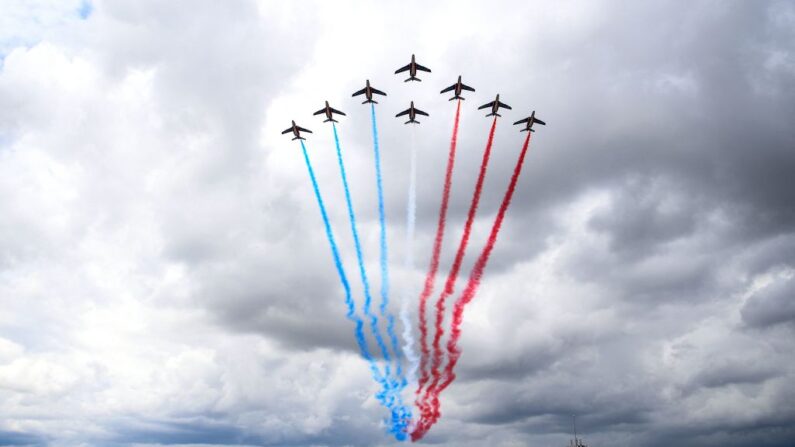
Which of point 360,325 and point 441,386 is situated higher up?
point 360,325

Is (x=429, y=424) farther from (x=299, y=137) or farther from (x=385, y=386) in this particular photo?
(x=299, y=137)

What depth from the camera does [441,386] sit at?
455ft

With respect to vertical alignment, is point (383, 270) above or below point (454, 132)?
below

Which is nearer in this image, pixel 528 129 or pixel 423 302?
pixel 423 302

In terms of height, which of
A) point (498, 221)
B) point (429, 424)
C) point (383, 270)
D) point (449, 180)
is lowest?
point (429, 424)

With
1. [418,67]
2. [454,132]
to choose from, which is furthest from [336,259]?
[418,67]

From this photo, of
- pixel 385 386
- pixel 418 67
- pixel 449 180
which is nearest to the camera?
pixel 449 180

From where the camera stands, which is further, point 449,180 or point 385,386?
point 385,386

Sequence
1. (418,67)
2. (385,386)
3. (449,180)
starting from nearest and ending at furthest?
(449,180) < (418,67) < (385,386)

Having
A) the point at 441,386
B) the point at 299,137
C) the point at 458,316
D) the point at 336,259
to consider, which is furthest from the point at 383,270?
the point at 299,137

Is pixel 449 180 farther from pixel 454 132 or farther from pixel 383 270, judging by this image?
pixel 383 270

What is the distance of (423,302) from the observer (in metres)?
129

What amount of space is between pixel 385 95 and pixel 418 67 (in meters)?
10.3

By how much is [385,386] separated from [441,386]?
14.8 metres
